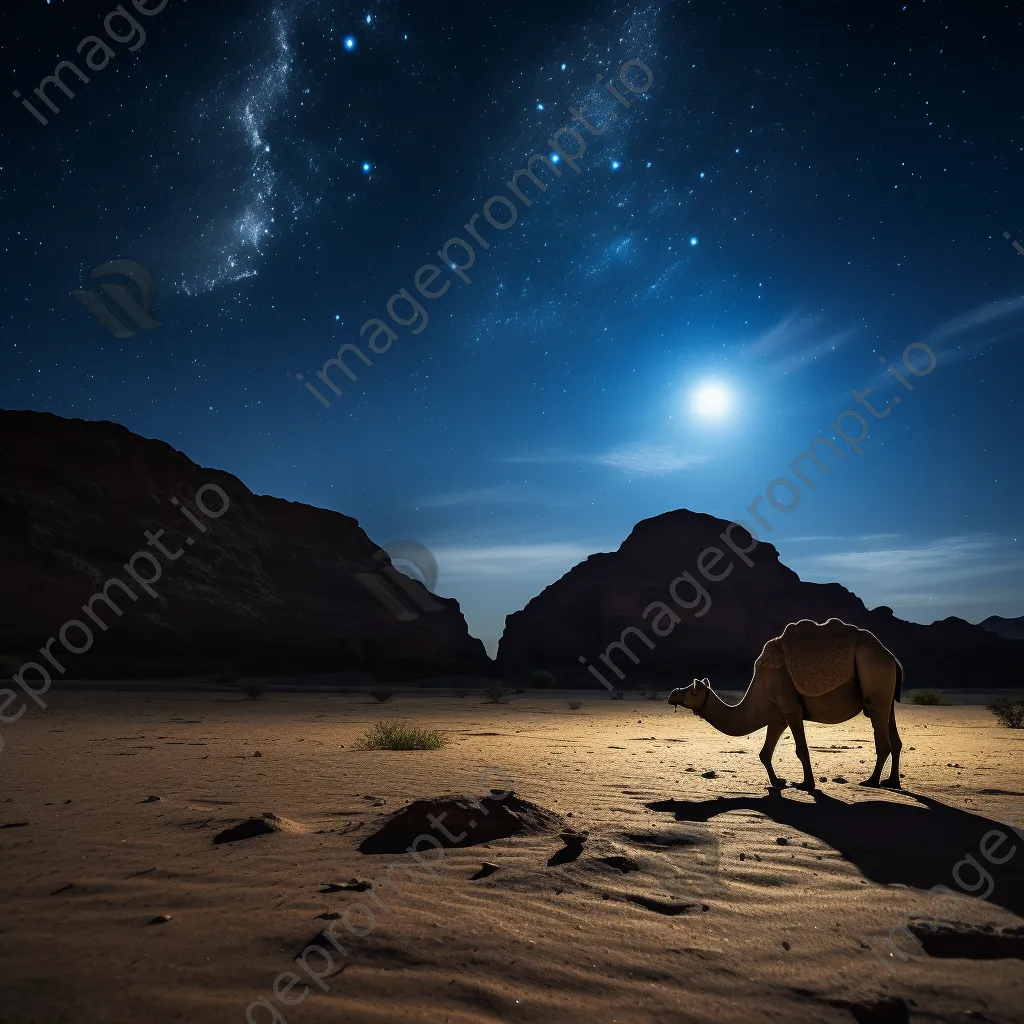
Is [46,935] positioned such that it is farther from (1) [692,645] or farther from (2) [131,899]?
(1) [692,645]

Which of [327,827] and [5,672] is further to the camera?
[5,672]

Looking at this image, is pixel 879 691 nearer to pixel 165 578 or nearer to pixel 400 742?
pixel 400 742

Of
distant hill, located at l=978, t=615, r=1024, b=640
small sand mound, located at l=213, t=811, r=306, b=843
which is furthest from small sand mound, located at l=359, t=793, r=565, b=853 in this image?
distant hill, located at l=978, t=615, r=1024, b=640

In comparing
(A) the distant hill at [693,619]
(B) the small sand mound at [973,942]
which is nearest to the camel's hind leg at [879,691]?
(B) the small sand mound at [973,942]

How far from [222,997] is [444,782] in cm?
548

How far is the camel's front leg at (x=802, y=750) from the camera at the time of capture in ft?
26.1

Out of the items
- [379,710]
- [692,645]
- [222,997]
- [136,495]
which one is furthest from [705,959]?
[692,645]

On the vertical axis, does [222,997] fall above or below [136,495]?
below

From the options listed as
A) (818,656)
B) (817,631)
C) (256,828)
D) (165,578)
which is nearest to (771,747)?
(818,656)

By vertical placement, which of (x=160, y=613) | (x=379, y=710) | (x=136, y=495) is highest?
(x=136, y=495)

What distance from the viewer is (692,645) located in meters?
75.2

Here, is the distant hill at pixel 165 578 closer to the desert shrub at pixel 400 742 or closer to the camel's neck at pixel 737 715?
the desert shrub at pixel 400 742

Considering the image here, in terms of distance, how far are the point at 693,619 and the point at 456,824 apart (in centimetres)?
7643

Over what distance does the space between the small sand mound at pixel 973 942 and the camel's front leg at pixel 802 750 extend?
4.48 metres
